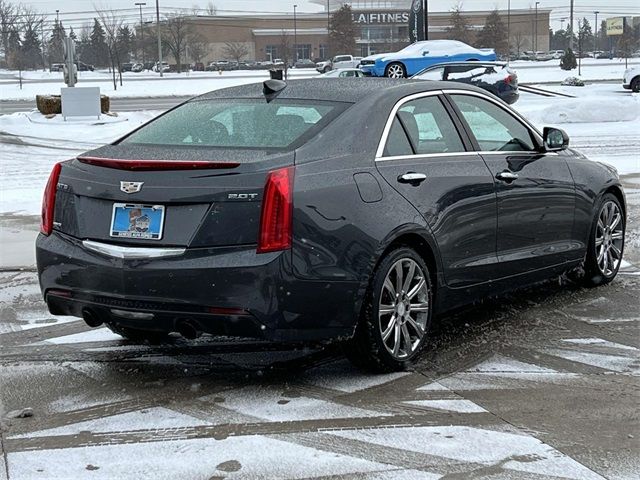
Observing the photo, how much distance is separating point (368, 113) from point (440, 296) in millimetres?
1124

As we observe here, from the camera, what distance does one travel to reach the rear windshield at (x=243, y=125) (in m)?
4.86

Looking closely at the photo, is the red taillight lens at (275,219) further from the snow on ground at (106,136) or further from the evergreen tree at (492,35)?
the evergreen tree at (492,35)

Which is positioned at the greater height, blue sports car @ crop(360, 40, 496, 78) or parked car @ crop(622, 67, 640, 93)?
blue sports car @ crop(360, 40, 496, 78)

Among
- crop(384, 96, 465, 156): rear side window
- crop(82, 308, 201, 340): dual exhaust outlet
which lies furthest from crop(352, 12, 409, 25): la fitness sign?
crop(82, 308, 201, 340): dual exhaust outlet

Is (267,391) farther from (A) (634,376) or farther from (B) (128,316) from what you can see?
(A) (634,376)

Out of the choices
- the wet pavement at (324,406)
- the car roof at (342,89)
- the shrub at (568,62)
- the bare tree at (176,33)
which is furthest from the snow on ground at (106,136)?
the bare tree at (176,33)

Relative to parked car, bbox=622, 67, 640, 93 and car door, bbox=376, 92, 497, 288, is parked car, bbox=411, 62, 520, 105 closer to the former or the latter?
parked car, bbox=622, 67, 640, 93

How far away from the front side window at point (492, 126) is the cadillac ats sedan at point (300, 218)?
18mm

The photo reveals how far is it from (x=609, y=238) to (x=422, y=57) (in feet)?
81.9

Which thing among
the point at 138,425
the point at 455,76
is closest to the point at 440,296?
the point at 138,425

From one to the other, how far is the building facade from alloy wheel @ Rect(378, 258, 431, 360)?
108149 mm

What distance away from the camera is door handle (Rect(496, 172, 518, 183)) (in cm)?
570

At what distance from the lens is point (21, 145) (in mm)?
20406

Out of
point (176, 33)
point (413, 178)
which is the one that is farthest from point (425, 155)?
point (176, 33)
